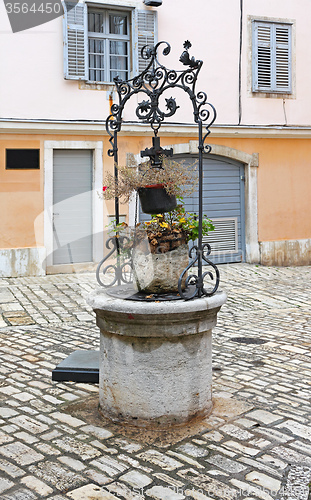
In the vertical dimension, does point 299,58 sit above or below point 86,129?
above

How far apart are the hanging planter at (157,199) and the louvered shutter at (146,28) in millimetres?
8600

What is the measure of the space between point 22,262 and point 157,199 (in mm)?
7456

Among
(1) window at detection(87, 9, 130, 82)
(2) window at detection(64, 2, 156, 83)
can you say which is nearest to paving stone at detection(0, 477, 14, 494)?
(2) window at detection(64, 2, 156, 83)

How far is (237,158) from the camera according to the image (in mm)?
13891

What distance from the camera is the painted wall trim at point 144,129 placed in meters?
11.6

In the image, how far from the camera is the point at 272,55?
46.4 feet

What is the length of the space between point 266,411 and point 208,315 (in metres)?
1.07

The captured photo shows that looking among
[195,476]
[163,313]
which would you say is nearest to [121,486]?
[195,476]

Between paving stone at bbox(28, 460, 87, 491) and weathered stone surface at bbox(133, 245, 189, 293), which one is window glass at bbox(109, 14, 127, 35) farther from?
paving stone at bbox(28, 460, 87, 491)

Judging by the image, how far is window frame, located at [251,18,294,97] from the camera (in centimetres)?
1390

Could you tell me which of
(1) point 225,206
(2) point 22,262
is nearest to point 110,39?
(1) point 225,206

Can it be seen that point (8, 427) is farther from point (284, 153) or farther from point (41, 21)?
point (284, 153)

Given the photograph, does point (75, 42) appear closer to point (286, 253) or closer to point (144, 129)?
point (144, 129)

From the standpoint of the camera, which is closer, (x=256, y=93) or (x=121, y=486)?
(x=121, y=486)
